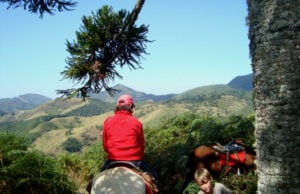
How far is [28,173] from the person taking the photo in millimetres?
7133

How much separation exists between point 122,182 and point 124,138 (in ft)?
3.42

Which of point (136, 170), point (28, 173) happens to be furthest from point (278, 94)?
point (28, 173)

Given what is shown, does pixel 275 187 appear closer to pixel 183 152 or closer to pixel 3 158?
pixel 183 152

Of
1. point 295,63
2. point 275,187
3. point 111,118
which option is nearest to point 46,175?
point 111,118

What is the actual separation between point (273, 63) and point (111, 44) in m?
5.89

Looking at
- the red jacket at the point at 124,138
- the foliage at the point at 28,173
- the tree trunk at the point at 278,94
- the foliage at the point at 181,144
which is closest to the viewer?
the tree trunk at the point at 278,94

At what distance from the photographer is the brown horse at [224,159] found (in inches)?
281

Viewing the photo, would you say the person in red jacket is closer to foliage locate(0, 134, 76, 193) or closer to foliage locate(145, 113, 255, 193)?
foliage locate(145, 113, 255, 193)

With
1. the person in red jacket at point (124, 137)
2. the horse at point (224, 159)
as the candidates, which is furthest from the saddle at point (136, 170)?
the horse at point (224, 159)

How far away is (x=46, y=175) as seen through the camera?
746 centimetres

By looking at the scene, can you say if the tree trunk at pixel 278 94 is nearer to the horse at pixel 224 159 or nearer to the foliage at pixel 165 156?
the foliage at pixel 165 156

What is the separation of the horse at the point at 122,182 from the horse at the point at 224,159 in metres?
1.88

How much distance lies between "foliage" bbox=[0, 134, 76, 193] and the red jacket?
1886 mm

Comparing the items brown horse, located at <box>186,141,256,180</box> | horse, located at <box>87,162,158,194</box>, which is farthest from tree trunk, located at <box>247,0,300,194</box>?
brown horse, located at <box>186,141,256,180</box>
